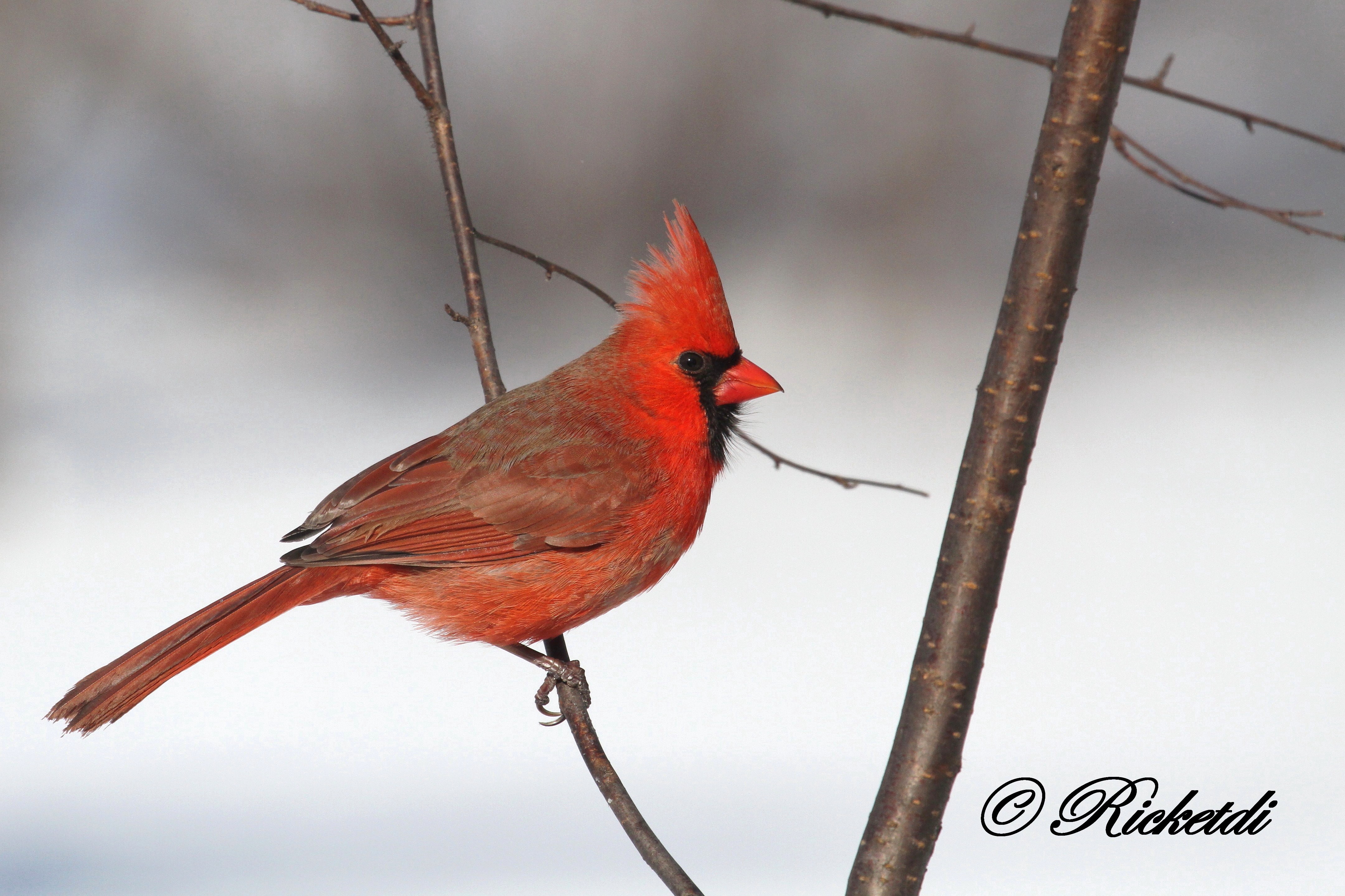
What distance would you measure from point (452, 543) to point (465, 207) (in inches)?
19.3

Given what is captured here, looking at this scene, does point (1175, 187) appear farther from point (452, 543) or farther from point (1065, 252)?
point (452, 543)

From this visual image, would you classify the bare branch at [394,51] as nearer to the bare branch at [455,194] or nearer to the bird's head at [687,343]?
the bare branch at [455,194]

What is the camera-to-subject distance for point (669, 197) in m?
3.06

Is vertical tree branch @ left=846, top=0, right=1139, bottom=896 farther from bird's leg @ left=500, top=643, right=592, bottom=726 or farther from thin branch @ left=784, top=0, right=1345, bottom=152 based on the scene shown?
bird's leg @ left=500, top=643, right=592, bottom=726

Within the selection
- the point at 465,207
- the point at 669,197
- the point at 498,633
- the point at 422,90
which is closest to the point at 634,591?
the point at 498,633

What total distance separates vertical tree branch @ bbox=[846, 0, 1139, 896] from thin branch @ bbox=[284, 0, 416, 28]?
0.83 meters

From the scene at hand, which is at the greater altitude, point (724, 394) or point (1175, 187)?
point (724, 394)

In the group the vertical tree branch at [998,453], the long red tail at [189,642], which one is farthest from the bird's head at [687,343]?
the vertical tree branch at [998,453]

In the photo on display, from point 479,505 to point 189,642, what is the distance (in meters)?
0.43

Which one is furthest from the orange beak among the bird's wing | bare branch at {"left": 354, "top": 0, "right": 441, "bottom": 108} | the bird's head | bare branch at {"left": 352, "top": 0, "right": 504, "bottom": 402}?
bare branch at {"left": 354, "top": 0, "right": 441, "bottom": 108}

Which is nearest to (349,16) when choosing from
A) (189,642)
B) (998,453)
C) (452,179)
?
(452,179)

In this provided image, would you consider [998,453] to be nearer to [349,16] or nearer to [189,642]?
[349,16]

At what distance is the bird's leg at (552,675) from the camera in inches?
64.9

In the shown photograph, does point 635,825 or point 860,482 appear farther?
point 860,482
